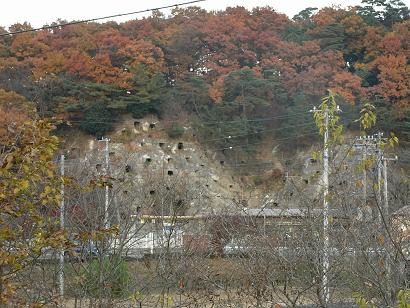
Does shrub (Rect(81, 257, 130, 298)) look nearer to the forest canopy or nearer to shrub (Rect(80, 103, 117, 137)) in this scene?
the forest canopy

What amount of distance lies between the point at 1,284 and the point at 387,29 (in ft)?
132

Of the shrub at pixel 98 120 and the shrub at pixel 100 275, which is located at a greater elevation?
the shrub at pixel 98 120

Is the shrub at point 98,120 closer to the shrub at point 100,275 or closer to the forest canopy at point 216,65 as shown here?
the forest canopy at point 216,65

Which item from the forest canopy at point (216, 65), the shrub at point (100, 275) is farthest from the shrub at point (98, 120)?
the shrub at point (100, 275)

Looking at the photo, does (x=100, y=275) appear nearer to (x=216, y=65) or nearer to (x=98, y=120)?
(x=98, y=120)

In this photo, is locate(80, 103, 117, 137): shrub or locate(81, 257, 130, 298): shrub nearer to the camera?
locate(81, 257, 130, 298): shrub

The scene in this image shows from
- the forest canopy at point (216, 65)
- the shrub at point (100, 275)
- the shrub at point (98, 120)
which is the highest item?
the forest canopy at point (216, 65)

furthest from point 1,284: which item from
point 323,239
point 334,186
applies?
point 323,239

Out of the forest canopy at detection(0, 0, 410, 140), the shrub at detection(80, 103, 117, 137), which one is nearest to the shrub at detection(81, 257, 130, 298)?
the forest canopy at detection(0, 0, 410, 140)

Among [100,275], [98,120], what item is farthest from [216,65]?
[100,275]

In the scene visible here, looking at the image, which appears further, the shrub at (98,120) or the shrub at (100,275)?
the shrub at (98,120)

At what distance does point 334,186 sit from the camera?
20.4ft

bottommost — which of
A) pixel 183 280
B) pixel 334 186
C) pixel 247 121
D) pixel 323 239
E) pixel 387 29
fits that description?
pixel 183 280

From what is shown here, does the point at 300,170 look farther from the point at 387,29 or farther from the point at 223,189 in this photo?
the point at 387,29
